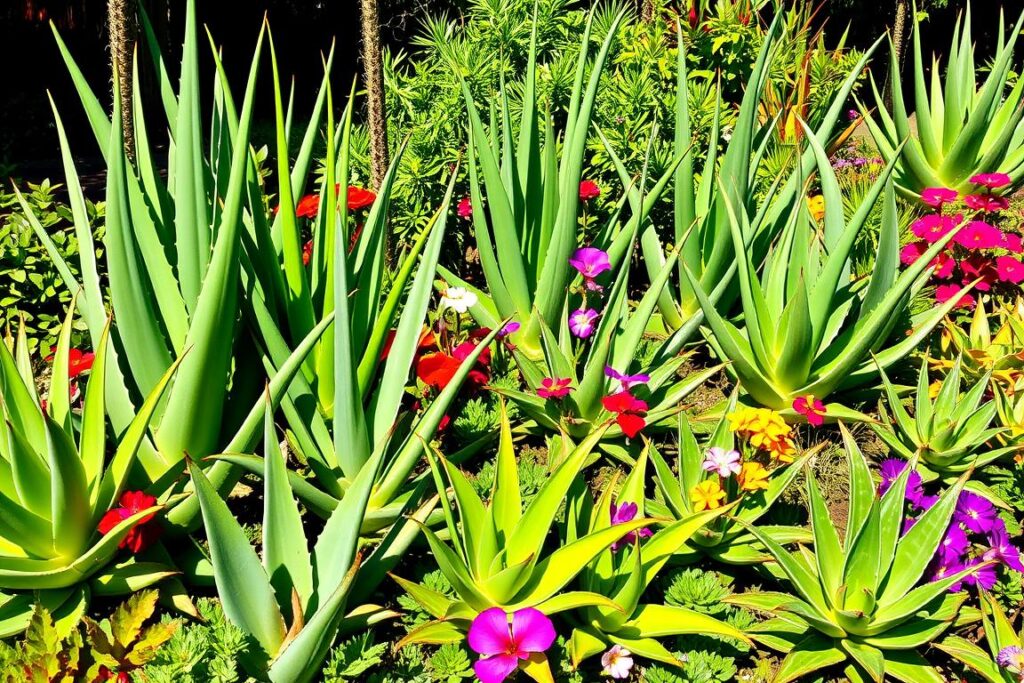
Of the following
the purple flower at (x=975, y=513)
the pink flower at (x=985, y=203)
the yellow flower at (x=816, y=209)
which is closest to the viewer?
the purple flower at (x=975, y=513)

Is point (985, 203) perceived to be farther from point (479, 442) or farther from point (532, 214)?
point (479, 442)

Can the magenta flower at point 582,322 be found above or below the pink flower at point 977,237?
below

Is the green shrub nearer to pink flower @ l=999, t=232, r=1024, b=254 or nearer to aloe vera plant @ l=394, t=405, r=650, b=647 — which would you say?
aloe vera plant @ l=394, t=405, r=650, b=647

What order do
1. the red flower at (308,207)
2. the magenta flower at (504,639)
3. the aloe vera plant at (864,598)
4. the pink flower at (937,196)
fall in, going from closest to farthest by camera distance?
the magenta flower at (504,639) < the aloe vera plant at (864,598) < the red flower at (308,207) < the pink flower at (937,196)

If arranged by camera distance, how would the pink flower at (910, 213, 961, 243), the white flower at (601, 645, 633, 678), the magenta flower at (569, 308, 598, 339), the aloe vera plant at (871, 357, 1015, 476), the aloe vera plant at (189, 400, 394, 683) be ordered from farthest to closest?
1. the pink flower at (910, 213, 961, 243)
2. the magenta flower at (569, 308, 598, 339)
3. the aloe vera plant at (871, 357, 1015, 476)
4. the white flower at (601, 645, 633, 678)
5. the aloe vera plant at (189, 400, 394, 683)

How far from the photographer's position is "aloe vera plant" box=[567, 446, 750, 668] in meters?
1.92

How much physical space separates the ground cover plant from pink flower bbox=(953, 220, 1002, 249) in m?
0.02

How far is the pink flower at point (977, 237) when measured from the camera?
130 inches

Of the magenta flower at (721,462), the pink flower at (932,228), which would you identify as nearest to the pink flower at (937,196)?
the pink flower at (932,228)

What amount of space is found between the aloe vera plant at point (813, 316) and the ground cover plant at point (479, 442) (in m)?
0.01

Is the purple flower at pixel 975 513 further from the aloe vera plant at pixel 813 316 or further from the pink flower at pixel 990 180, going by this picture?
the pink flower at pixel 990 180

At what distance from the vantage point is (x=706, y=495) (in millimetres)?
2201

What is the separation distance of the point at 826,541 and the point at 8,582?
5.67 ft

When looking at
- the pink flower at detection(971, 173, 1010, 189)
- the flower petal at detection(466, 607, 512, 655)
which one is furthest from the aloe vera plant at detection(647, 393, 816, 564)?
the pink flower at detection(971, 173, 1010, 189)
